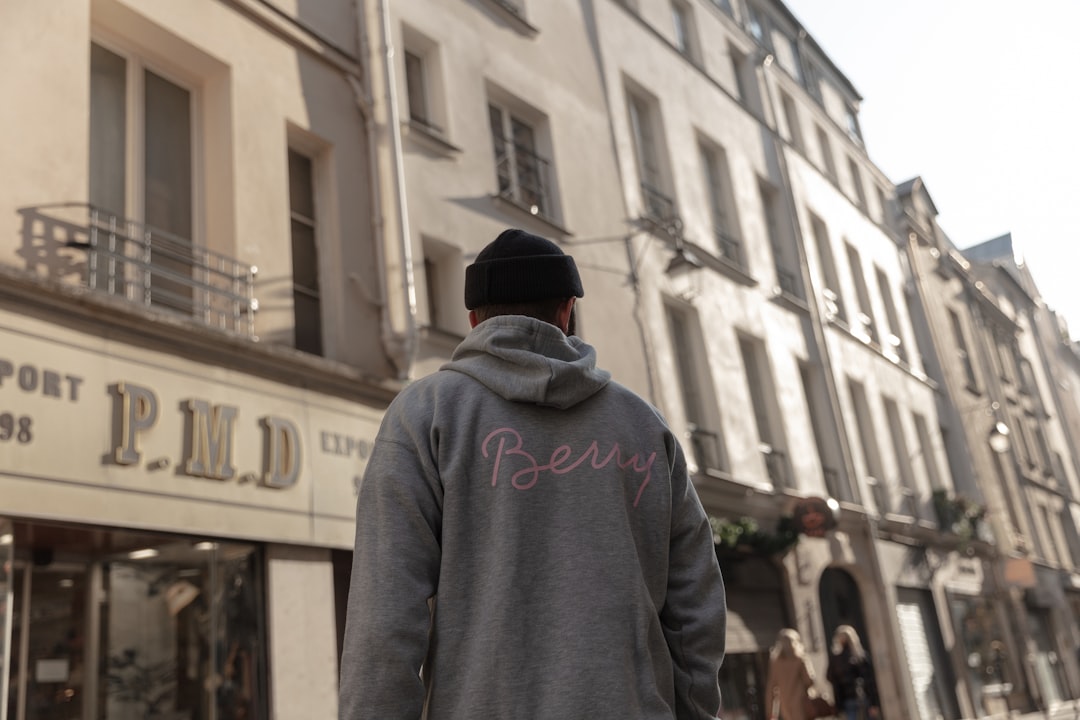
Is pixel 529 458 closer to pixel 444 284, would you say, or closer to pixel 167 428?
pixel 167 428

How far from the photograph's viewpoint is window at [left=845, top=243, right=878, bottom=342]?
22.0 m

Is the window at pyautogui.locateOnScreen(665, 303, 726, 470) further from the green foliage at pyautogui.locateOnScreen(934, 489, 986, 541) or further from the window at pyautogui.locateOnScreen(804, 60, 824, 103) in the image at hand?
the window at pyautogui.locateOnScreen(804, 60, 824, 103)

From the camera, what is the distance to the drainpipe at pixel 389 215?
940 centimetres

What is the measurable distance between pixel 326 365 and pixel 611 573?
6.87 metres

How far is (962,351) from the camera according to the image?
28.0 meters

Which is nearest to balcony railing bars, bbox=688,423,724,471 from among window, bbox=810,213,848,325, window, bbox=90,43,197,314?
window, bbox=810,213,848,325

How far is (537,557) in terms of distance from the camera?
1.89 meters

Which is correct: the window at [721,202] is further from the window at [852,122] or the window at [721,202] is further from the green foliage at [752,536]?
the window at [852,122]

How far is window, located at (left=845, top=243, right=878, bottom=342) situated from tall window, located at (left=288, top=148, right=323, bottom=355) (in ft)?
47.7

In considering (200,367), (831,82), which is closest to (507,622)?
(200,367)

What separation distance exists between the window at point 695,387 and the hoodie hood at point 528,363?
485 inches

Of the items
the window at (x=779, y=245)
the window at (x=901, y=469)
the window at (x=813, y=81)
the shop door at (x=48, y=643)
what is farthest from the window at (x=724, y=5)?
the shop door at (x=48, y=643)

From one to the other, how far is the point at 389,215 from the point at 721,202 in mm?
9415

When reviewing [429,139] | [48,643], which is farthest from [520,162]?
[48,643]
